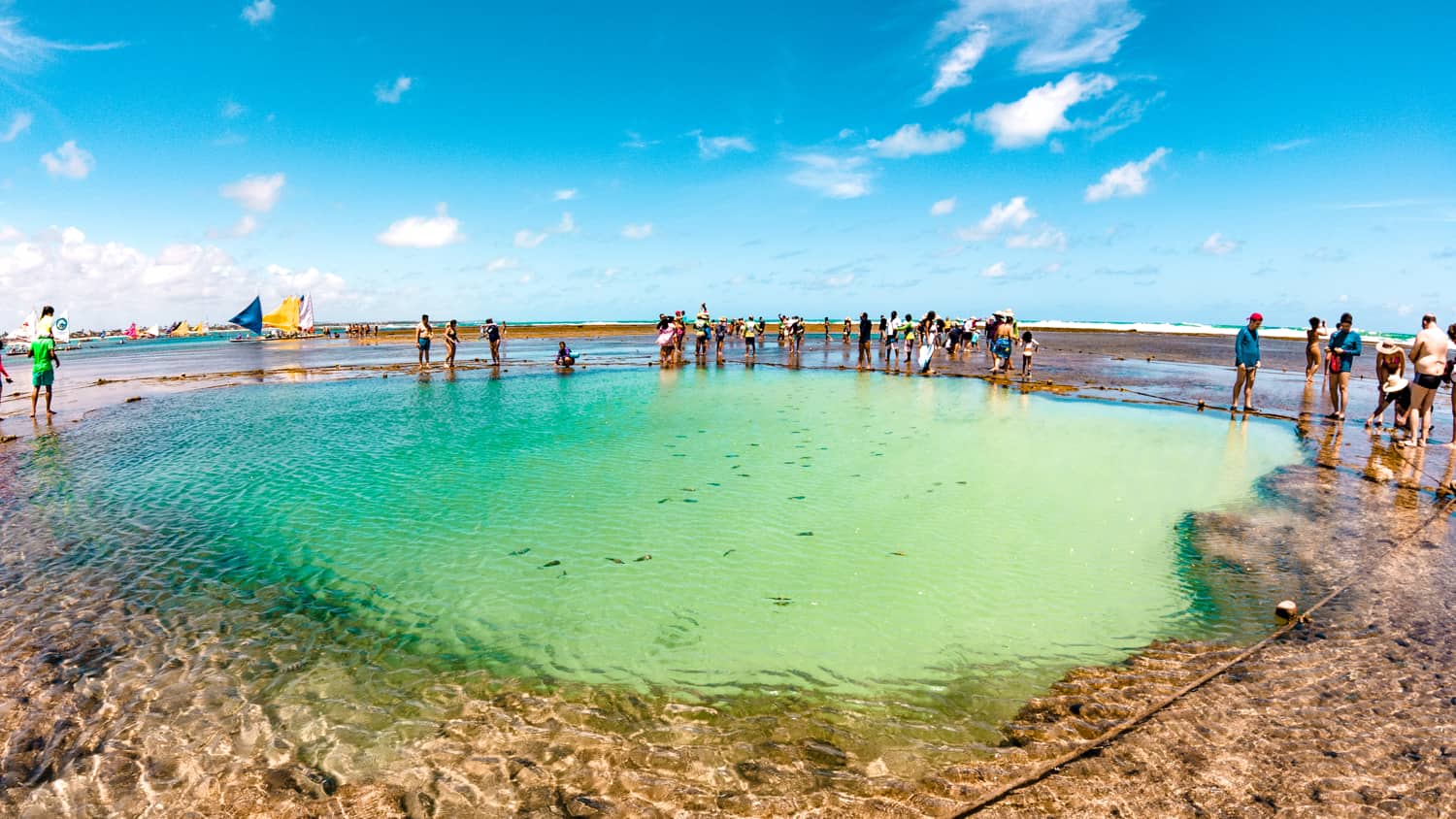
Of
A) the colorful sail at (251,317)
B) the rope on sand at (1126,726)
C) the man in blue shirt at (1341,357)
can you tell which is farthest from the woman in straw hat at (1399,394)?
the colorful sail at (251,317)

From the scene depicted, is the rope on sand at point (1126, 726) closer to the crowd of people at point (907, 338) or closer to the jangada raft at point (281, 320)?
the crowd of people at point (907, 338)

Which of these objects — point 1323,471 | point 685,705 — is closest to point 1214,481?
point 1323,471

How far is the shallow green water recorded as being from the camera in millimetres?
6254

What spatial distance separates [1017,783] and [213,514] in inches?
473

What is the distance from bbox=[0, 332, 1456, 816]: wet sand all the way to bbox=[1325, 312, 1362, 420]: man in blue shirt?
14843 mm

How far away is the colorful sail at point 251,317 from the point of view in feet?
290

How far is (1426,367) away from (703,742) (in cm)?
1898

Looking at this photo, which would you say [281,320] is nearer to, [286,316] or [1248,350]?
[286,316]

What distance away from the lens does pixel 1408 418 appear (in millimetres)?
15062

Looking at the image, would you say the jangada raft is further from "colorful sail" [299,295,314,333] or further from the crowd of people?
the crowd of people

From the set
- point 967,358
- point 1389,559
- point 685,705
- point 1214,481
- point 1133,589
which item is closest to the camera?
point 685,705

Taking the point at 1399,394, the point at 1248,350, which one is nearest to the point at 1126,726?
the point at 1399,394

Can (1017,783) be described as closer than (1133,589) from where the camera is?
Yes

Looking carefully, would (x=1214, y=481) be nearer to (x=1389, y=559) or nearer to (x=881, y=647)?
(x=1389, y=559)
